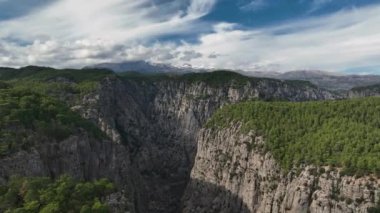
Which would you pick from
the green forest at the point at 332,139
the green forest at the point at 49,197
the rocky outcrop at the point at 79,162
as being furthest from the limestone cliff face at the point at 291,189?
the green forest at the point at 49,197

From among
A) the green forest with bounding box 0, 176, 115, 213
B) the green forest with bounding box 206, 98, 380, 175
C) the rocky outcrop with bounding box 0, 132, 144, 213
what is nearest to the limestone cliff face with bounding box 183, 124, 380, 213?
the green forest with bounding box 206, 98, 380, 175

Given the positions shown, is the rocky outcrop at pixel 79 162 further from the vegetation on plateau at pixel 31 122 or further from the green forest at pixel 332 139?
the green forest at pixel 332 139

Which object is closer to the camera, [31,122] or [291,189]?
[31,122]

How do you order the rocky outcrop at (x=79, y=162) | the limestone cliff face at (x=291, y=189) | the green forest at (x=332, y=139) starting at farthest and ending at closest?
1. the green forest at (x=332, y=139)
2. the limestone cliff face at (x=291, y=189)
3. the rocky outcrop at (x=79, y=162)

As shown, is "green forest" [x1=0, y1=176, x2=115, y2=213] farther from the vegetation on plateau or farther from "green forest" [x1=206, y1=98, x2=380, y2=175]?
"green forest" [x1=206, y1=98, x2=380, y2=175]

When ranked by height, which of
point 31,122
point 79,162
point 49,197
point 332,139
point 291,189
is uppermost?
point 31,122

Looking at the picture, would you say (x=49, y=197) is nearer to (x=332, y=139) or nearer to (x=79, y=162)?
(x=79, y=162)

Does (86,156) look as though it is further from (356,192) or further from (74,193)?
(356,192)

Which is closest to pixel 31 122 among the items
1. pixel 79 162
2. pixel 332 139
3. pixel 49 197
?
pixel 79 162
